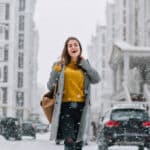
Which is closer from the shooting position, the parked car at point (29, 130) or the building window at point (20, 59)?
the parked car at point (29, 130)

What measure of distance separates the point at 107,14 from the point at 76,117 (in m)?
140

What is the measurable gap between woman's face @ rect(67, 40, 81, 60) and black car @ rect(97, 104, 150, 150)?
31.9 ft

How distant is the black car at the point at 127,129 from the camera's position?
16062mm

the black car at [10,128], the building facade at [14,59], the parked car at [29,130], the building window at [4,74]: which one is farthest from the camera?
the building window at [4,74]

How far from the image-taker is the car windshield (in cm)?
1638

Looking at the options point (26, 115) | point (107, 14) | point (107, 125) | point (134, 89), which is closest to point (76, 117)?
point (107, 125)

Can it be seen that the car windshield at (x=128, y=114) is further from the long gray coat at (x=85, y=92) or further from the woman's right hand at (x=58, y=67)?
the woman's right hand at (x=58, y=67)

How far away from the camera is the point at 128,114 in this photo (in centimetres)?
1655

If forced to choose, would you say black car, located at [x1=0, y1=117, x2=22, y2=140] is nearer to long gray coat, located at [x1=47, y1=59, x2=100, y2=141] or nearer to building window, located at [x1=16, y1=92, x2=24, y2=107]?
long gray coat, located at [x1=47, y1=59, x2=100, y2=141]

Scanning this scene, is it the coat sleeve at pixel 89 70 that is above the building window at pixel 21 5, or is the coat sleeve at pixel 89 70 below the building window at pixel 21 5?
below

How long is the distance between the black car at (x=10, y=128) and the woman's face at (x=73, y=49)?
26898mm

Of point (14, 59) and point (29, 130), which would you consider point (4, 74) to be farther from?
point (29, 130)

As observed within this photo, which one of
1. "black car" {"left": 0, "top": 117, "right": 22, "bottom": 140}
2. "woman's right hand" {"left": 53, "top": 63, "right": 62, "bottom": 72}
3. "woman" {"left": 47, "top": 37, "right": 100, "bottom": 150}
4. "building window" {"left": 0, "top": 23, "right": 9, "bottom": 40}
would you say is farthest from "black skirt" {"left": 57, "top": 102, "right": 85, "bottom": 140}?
"building window" {"left": 0, "top": 23, "right": 9, "bottom": 40}

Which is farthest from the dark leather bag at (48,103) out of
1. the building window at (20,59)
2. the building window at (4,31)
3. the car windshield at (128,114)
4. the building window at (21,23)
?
the building window at (21,23)
